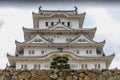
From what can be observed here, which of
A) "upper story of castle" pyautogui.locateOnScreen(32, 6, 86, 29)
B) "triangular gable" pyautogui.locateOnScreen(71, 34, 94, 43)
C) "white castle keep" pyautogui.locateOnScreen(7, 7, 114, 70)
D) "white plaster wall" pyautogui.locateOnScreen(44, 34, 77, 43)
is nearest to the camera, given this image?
"white castle keep" pyautogui.locateOnScreen(7, 7, 114, 70)

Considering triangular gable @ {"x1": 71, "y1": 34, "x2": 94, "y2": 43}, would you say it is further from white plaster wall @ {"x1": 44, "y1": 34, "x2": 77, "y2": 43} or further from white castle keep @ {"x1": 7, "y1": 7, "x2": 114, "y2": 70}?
white plaster wall @ {"x1": 44, "y1": 34, "x2": 77, "y2": 43}

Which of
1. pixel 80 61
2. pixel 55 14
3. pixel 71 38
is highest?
pixel 55 14

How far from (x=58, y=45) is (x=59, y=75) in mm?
30518

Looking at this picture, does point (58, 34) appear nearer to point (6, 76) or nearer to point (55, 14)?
point (55, 14)

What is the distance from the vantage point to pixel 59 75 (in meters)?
9.55

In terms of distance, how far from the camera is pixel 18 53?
40781 mm

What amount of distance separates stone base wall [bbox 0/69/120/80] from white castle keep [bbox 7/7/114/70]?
27.5m

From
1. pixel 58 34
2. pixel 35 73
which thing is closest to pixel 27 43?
pixel 58 34

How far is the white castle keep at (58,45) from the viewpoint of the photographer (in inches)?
1499

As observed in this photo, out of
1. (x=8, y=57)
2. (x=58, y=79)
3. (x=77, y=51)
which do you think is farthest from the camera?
(x=77, y=51)

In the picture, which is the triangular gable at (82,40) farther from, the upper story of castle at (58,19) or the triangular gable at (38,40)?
the upper story of castle at (58,19)

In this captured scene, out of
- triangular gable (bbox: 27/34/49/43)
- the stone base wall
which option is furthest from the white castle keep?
the stone base wall

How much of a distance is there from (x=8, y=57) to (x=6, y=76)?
92.8 ft

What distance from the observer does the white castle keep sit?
38062 millimetres
